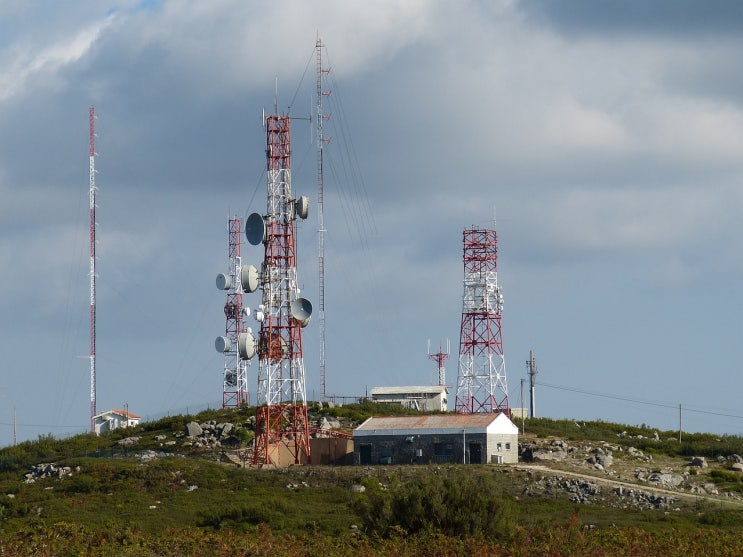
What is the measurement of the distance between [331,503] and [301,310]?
38.3ft

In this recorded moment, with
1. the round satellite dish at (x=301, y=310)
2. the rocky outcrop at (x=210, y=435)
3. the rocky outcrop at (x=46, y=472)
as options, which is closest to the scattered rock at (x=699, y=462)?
the round satellite dish at (x=301, y=310)

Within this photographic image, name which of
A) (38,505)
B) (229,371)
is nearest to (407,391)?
(229,371)

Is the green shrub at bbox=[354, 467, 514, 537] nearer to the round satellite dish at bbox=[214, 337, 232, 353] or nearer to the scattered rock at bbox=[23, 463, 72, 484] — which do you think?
the scattered rock at bbox=[23, 463, 72, 484]

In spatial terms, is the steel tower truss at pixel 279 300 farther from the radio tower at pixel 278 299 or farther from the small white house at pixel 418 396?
the small white house at pixel 418 396

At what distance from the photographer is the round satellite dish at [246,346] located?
63125mm

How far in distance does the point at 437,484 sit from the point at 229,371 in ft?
148

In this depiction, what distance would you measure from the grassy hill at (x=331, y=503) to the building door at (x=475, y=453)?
211 centimetres

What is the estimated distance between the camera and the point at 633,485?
5781 centimetres

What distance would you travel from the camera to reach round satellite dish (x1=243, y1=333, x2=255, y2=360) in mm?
63125

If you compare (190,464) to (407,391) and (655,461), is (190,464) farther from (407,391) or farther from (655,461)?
(407,391)

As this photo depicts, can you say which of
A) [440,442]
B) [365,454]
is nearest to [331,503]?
[365,454]

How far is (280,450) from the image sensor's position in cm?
6378

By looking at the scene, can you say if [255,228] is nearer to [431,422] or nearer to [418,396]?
[431,422]

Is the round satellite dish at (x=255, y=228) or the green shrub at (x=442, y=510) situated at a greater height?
the round satellite dish at (x=255, y=228)
